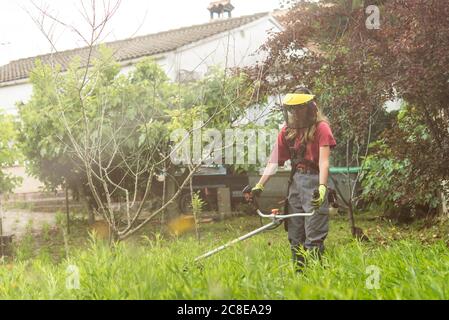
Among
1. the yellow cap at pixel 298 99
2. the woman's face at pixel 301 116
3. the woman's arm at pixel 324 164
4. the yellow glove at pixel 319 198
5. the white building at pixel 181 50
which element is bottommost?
the yellow glove at pixel 319 198

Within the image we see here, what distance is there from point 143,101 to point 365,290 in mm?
4740

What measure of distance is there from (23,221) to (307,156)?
7474mm

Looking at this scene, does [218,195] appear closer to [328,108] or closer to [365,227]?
[365,227]

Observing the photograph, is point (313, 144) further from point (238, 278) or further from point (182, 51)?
point (182, 51)

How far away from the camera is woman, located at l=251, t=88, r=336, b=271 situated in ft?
12.1

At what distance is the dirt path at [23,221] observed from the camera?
914 cm

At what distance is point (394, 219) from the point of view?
7586 millimetres

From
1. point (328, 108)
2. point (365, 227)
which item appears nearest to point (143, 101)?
point (328, 108)

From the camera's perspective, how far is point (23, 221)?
32.3 ft

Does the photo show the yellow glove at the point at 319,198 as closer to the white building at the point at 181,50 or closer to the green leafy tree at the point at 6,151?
the green leafy tree at the point at 6,151

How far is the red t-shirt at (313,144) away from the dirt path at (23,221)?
5917 mm

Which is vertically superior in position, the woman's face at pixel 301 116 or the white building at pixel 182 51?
the white building at pixel 182 51

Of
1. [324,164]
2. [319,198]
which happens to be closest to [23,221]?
[324,164]

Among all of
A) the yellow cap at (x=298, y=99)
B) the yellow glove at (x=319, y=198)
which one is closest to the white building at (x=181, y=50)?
the yellow cap at (x=298, y=99)
